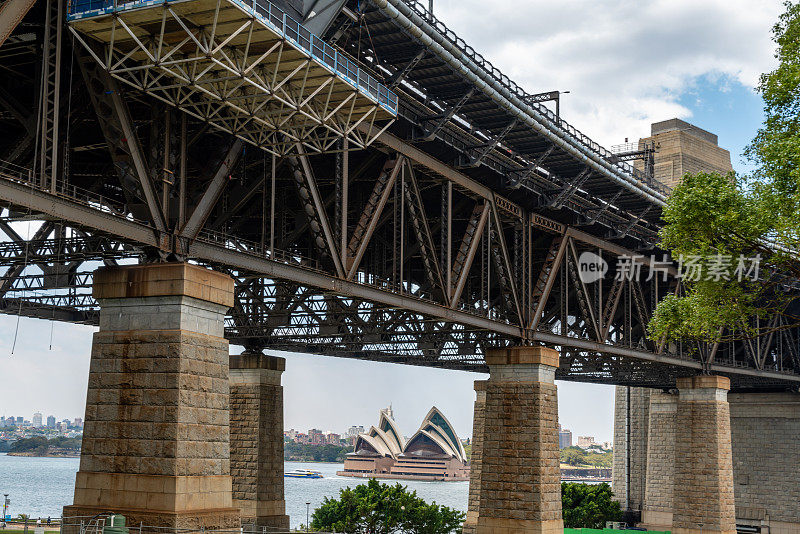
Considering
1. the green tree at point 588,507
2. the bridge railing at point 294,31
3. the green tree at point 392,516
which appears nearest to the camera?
the bridge railing at point 294,31

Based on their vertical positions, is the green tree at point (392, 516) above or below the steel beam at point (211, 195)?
below

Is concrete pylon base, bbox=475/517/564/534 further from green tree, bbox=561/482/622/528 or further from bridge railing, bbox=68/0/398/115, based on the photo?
green tree, bbox=561/482/622/528

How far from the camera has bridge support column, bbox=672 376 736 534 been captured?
65.2 meters

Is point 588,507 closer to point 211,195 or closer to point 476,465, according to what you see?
point 476,465

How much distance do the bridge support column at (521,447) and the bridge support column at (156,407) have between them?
2155cm

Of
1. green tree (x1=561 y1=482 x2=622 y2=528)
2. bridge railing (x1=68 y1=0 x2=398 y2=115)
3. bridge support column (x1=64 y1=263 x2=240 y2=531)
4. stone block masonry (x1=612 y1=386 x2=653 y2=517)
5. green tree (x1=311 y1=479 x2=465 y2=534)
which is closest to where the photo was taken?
bridge railing (x1=68 y1=0 x2=398 y2=115)

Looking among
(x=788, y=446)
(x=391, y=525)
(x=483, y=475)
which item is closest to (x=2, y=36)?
(x=483, y=475)

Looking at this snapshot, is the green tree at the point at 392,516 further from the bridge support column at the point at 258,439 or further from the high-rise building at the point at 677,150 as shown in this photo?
the high-rise building at the point at 677,150

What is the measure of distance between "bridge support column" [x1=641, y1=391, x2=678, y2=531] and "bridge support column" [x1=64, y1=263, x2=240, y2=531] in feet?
227

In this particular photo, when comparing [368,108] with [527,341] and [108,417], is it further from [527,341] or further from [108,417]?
[527,341]

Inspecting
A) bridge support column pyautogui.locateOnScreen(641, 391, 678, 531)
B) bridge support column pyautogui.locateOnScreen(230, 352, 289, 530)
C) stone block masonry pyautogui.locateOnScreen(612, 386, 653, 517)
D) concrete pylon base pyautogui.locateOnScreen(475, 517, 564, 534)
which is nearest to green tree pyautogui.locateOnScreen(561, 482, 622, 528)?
stone block masonry pyautogui.locateOnScreen(612, 386, 653, 517)

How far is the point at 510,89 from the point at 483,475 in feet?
61.3

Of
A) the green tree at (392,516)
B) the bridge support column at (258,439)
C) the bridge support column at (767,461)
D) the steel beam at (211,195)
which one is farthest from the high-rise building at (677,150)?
the steel beam at (211,195)

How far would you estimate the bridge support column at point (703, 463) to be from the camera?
6519 centimetres
